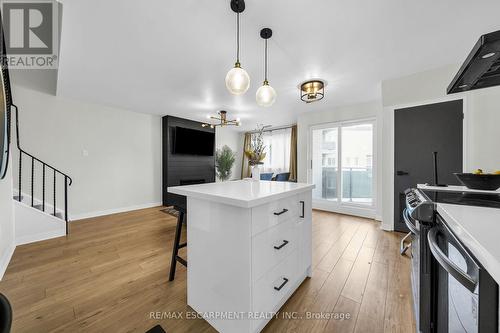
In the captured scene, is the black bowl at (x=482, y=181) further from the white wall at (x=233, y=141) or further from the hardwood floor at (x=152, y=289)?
the white wall at (x=233, y=141)

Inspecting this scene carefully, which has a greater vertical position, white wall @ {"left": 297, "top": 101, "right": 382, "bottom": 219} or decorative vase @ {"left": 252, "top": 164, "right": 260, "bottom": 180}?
white wall @ {"left": 297, "top": 101, "right": 382, "bottom": 219}

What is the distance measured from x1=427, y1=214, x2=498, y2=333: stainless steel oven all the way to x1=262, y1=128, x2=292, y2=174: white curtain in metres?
5.30

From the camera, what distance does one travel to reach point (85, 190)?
382 cm

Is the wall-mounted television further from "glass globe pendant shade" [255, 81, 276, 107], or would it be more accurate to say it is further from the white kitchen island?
the white kitchen island

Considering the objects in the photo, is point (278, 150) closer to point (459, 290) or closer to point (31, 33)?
point (31, 33)

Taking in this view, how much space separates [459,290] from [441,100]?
2.96 meters

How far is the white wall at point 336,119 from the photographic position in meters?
3.64

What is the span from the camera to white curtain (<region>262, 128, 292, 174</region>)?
20.0 ft

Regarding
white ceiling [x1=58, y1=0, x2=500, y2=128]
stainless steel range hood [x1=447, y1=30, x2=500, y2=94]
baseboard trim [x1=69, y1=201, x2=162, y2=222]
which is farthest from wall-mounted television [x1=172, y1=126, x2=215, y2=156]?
stainless steel range hood [x1=447, y1=30, x2=500, y2=94]

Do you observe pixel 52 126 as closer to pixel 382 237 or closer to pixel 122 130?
pixel 122 130

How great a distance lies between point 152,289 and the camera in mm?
1613

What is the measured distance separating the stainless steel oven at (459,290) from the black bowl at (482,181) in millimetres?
695

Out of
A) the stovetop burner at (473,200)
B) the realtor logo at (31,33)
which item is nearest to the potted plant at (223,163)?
the realtor logo at (31,33)

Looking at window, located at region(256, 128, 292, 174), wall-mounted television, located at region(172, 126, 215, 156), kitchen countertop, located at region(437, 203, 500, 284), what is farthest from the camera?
window, located at region(256, 128, 292, 174)
